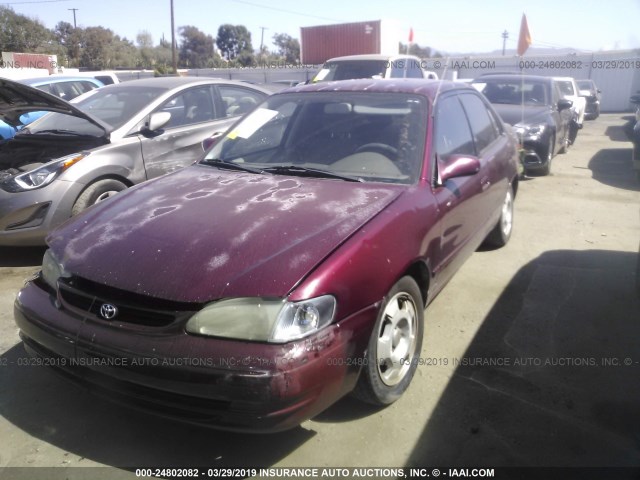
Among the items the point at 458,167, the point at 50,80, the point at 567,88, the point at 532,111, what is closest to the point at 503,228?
the point at 458,167

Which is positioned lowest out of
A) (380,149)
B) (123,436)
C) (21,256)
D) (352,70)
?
(123,436)

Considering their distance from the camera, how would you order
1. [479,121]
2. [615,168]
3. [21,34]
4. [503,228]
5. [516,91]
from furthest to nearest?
[21,34], [615,168], [516,91], [503,228], [479,121]

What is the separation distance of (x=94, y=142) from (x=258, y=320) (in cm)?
380

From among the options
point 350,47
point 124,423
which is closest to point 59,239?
point 124,423

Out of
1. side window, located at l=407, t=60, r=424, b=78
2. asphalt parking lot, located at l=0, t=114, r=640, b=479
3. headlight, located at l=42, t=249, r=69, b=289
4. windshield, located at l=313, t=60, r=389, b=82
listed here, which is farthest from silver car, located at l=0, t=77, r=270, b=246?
side window, located at l=407, t=60, r=424, b=78

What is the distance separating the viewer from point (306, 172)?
323 cm

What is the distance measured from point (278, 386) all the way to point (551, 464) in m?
1.31

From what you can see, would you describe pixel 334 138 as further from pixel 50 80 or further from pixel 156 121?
pixel 50 80

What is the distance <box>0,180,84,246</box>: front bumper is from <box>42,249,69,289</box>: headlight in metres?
2.08

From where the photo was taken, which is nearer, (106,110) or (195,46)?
(106,110)

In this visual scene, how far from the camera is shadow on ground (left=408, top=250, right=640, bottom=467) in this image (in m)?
2.43

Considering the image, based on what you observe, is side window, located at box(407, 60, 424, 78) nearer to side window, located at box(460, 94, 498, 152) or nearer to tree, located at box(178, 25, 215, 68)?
side window, located at box(460, 94, 498, 152)

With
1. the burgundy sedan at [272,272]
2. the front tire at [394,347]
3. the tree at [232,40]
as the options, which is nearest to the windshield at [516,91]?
the burgundy sedan at [272,272]

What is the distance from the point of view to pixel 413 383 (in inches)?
117
